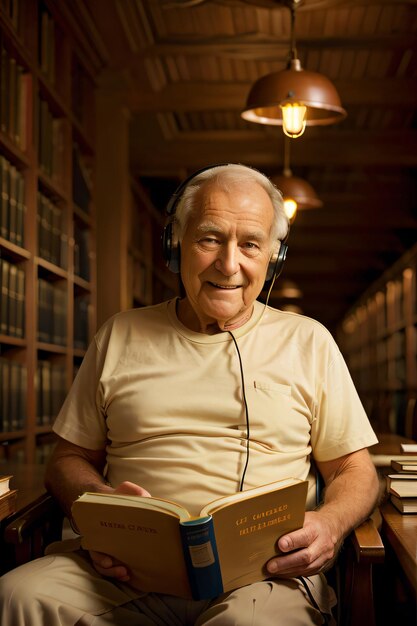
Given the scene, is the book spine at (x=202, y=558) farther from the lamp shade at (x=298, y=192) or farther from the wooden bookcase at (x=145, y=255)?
the wooden bookcase at (x=145, y=255)

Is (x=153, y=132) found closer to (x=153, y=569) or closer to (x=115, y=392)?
(x=115, y=392)

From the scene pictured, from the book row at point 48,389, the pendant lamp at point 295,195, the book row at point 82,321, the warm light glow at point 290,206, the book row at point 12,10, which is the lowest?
the book row at point 48,389

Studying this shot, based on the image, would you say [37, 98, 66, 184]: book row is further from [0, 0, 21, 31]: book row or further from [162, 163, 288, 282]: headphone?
[162, 163, 288, 282]: headphone

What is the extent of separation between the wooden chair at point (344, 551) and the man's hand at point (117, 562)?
0.18 m

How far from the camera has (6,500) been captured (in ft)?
5.57

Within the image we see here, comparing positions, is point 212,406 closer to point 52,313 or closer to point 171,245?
point 171,245

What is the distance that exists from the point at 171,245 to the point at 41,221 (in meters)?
1.95

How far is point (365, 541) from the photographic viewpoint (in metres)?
1.61

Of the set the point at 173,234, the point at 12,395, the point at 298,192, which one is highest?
the point at 298,192

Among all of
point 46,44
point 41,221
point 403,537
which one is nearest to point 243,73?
point 46,44

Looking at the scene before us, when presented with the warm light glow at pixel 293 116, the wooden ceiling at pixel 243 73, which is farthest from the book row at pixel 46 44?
the warm light glow at pixel 293 116

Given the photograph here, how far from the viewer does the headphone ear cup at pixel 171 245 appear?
2027mm

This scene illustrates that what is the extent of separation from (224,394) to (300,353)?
0.74ft

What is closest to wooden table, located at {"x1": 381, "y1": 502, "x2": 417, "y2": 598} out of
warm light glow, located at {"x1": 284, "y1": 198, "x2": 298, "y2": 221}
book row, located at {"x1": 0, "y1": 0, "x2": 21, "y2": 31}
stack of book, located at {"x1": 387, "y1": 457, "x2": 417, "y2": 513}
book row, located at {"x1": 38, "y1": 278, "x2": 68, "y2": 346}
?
stack of book, located at {"x1": 387, "y1": 457, "x2": 417, "y2": 513}
